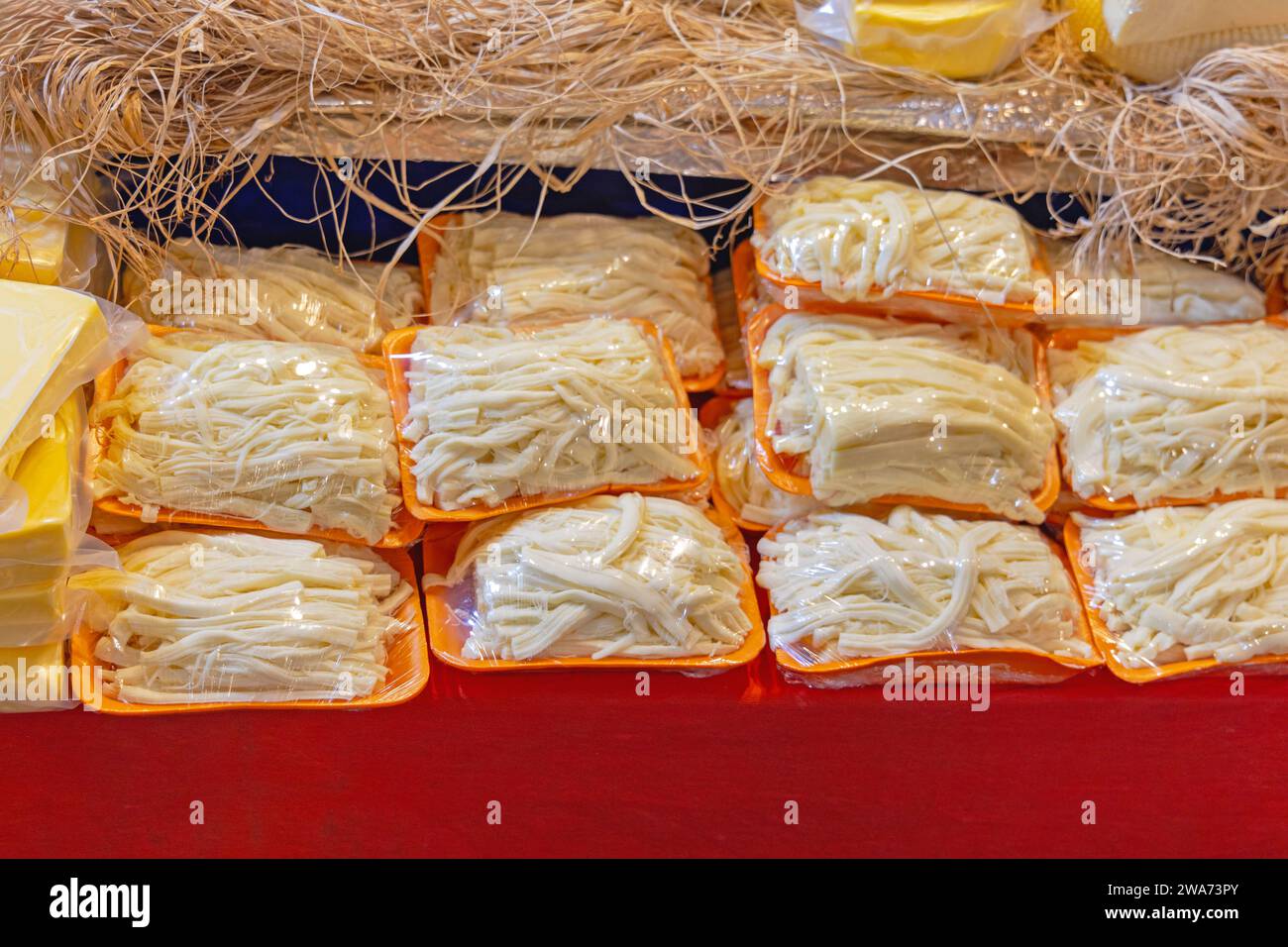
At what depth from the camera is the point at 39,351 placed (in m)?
2.02

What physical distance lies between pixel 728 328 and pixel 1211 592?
3.57 ft

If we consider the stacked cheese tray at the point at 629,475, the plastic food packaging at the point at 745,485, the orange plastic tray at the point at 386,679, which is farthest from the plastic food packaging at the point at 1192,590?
the orange plastic tray at the point at 386,679

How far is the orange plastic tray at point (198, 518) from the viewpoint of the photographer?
7.04 feet

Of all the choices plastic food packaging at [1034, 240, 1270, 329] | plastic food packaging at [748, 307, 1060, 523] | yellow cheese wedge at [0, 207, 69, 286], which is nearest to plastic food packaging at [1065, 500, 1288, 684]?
plastic food packaging at [748, 307, 1060, 523]

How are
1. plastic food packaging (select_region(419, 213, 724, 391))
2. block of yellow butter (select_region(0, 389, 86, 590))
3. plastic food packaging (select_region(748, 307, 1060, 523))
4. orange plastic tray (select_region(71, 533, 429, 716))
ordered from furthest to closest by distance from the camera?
plastic food packaging (select_region(419, 213, 724, 391))
plastic food packaging (select_region(748, 307, 1060, 523))
orange plastic tray (select_region(71, 533, 429, 716))
block of yellow butter (select_region(0, 389, 86, 590))

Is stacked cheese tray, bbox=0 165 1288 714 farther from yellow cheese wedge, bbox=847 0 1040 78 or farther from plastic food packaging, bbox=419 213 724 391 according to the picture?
yellow cheese wedge, bbox=847 0 1040 78

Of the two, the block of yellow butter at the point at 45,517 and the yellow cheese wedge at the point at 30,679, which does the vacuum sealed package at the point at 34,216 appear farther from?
the yellow cheese wedge at the point at 30,679

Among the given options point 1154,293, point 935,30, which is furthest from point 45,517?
point 1154,293

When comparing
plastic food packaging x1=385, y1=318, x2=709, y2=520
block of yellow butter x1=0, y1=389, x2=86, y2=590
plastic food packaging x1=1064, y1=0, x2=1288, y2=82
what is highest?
plastic food packaging x1=1064, y1=0, x2=1288, y2=82

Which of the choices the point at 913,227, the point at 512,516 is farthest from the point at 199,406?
the point at 913,227

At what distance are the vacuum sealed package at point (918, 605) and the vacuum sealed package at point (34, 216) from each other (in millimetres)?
1366

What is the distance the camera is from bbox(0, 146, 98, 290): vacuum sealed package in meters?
2.22

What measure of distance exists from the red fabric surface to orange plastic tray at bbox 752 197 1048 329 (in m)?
0.67

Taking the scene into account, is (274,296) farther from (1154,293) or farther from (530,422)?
(1154,293)
